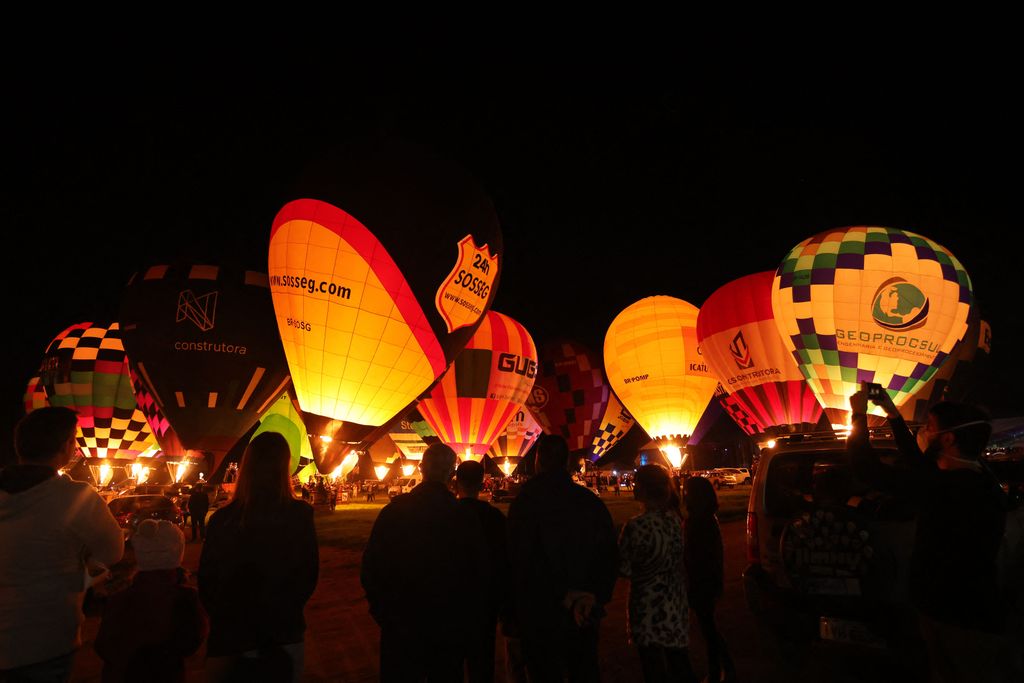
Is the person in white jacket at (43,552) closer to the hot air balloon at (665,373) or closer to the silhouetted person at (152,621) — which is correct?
the silhouetted person at (152,621)

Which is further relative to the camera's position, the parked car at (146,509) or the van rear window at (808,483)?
the parked car at (146,509)

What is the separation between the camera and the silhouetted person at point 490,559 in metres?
3.18

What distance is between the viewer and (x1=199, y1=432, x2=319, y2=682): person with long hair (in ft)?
7.16

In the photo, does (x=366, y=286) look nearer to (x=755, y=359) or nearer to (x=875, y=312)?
(x=875, y=312)

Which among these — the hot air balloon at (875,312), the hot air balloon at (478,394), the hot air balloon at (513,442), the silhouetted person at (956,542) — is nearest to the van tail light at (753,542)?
the silhouetted person at (956,542)

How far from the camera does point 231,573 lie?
7.25ft

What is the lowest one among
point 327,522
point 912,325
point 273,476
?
point 327,522

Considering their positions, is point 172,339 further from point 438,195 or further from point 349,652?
point 349,652

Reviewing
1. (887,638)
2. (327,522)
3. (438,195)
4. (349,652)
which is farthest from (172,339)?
(887,638)

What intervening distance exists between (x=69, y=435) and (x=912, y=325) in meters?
18.6

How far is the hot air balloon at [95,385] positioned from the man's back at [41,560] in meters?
29.7

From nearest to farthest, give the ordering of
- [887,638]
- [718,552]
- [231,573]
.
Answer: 1. [231,573]
2. [887,638]
3. [718,552]

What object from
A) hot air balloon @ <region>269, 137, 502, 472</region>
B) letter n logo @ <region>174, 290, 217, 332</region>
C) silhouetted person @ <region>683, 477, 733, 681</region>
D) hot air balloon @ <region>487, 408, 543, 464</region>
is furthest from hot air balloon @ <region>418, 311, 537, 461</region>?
silhouetted person @ <region>683, 477, 733, 681</region>

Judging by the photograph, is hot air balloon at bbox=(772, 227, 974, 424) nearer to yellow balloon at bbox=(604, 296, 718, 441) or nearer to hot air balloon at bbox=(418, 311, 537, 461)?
yellow balloon at bbox=(604, 296, 718, 441)
